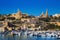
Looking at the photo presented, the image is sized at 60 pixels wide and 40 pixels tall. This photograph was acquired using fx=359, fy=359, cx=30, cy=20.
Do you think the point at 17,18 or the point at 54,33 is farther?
the point at 17,18

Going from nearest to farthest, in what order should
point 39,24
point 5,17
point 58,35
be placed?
1. point 58,35
2. point 39,24
3. point 5,17

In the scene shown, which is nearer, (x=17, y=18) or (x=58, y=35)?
(x=58, y=35)

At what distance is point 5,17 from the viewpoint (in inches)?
824

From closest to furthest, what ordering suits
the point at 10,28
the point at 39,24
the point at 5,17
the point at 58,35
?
the point at 58,35 → the point at 10,28 → the point at 39,24 → the point at 5,17

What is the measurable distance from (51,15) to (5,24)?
3.68 metres

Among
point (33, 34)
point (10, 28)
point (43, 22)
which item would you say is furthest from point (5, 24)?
point (33, 34)

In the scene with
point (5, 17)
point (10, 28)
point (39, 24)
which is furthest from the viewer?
point (5, 17)

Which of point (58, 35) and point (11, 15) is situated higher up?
point (11, 15)

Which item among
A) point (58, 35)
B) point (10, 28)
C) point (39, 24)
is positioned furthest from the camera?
point (39, 24)

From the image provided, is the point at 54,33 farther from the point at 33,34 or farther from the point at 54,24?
the point at 54,24

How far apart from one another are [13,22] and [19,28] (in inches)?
83.5

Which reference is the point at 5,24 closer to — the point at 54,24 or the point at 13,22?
the point at 13,22

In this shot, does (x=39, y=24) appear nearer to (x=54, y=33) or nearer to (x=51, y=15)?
(x=51, y=15)

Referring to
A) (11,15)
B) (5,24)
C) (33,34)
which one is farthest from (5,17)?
(33,34)
